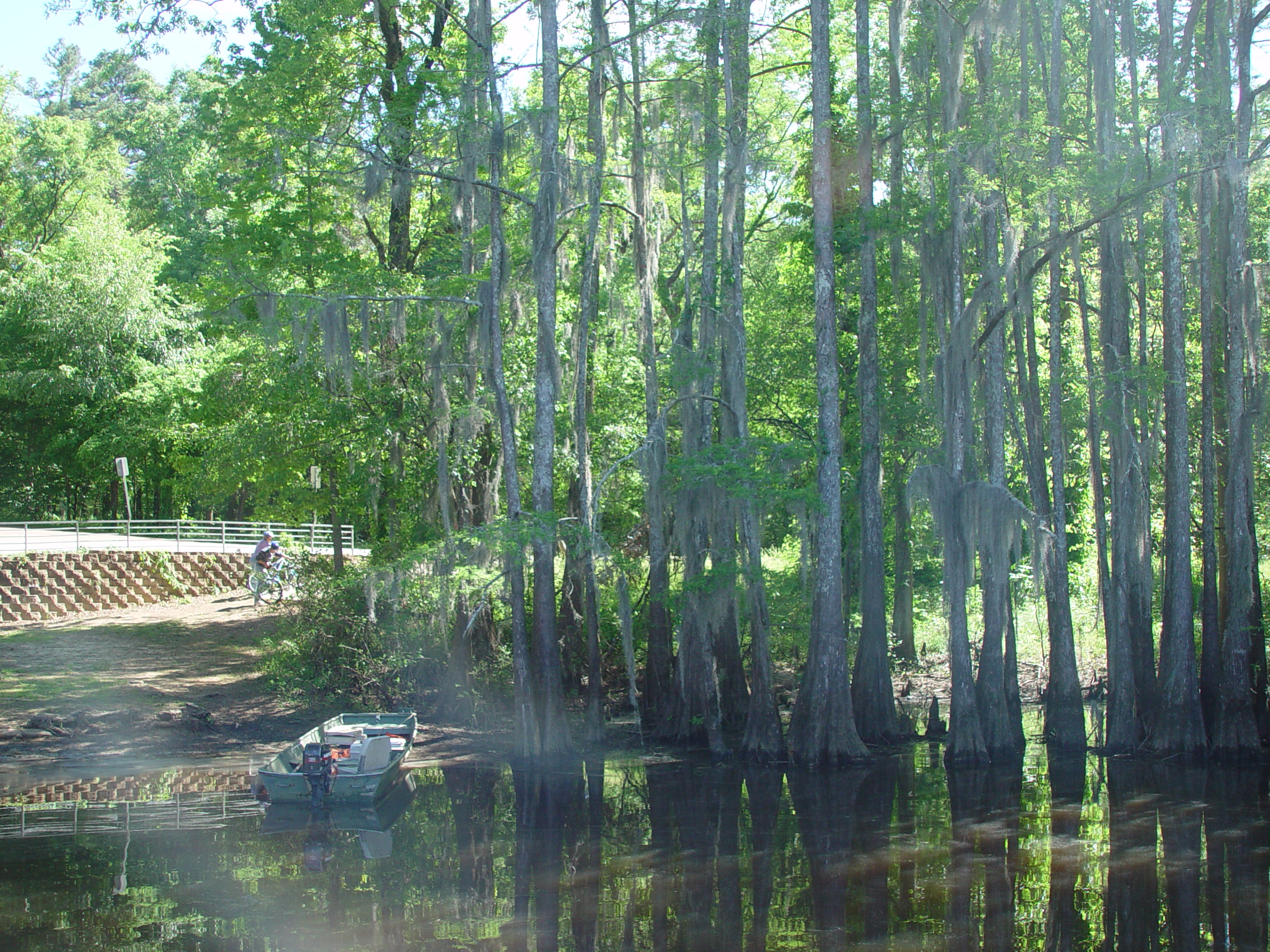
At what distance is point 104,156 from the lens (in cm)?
3544

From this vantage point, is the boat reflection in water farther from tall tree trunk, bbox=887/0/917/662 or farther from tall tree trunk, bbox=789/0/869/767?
tall tree trunk, bbox=887/0/917/662

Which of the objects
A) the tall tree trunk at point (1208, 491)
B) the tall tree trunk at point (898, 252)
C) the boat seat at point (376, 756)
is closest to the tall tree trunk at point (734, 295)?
the tall tree trunk at point (898, 252)

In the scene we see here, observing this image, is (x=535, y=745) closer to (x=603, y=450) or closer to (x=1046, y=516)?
(x=603, y=450)

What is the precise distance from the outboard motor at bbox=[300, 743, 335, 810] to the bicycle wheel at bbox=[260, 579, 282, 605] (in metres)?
7.60

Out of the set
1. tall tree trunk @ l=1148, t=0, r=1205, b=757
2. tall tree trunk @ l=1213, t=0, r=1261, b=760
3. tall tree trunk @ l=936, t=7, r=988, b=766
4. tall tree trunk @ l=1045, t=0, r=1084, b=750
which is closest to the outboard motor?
tall tree trunk @ l=936, t=7, r=988, b=766

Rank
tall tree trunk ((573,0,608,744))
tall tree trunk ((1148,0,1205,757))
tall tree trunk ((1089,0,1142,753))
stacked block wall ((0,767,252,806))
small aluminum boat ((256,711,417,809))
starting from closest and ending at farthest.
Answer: small aluminum boat ((256,711,417,809)) < stacked block wall ((0,767,252,806)) < tall tree trunk ((1148,0,1205,757)) < tall tree trunk ((1089,0,1142,753)) < tall tree trunk ((573,0,608,744))

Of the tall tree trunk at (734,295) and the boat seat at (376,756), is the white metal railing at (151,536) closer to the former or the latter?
the boat seat at (376,756)

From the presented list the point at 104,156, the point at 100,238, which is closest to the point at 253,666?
the point at 100,238

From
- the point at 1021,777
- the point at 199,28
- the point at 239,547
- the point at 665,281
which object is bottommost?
the point at 1021,777

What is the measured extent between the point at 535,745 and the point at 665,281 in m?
10.6

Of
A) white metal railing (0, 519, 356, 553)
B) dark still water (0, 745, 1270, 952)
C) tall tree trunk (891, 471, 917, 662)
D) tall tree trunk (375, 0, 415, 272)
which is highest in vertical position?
tall tree trunk (375, 0, 415, 272)

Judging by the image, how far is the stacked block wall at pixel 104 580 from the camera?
2245 centimetres

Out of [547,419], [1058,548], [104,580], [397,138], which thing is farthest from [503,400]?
[104,580]

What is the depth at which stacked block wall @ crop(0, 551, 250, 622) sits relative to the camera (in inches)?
884
